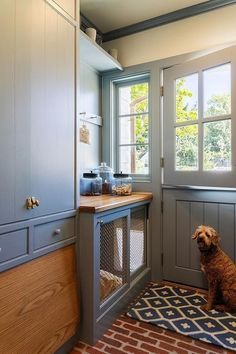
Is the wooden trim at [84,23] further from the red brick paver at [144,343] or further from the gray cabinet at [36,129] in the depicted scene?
the red brick paver at [144,343]

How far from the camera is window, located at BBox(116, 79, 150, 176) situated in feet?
8.04

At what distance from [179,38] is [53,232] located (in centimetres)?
205

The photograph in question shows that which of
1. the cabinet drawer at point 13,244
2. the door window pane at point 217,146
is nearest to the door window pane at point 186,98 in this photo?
the door window pane at point 217,146

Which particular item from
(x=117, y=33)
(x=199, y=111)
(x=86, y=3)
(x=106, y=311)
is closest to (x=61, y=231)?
(x=106, y=311)

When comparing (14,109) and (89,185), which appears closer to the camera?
(14,109)

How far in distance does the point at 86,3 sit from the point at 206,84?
1230 mm

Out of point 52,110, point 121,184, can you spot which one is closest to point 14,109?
point 52,110

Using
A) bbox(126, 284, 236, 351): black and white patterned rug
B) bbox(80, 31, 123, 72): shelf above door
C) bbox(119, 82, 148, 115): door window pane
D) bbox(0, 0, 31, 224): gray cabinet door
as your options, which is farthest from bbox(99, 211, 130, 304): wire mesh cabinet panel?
bbox(80, 31, 123, 72): shelf above door

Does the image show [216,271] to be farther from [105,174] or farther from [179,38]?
[179,38]

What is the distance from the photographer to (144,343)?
59.2 inches

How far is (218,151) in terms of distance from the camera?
1.99 meters

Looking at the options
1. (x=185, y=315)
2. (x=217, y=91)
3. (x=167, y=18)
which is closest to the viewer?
(x=185, y=315)

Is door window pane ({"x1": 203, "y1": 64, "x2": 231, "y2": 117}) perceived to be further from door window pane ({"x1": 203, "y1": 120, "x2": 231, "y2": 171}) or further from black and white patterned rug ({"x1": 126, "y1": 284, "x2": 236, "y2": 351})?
black and white patterned rug ({"x1": 126, "y1": 284, "x2": 236, "y2": 351})

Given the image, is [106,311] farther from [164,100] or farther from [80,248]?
[164,100]
